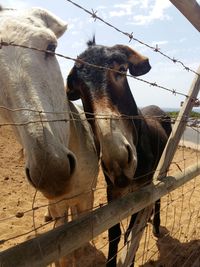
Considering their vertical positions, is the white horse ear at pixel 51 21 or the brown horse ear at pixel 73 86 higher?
the white horse ear at pixel 51 21

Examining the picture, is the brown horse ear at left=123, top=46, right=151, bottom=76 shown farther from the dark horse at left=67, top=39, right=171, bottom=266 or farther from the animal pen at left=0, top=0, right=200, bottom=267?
the animal pen at left=0, top=0, right=200, bottom=267

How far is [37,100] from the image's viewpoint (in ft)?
6.29

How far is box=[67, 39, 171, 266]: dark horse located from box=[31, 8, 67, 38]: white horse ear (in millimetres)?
347

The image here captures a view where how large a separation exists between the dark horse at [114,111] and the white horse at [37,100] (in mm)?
355

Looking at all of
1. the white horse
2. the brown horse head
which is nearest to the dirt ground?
the brown horse head

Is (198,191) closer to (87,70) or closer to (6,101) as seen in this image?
(87,70)

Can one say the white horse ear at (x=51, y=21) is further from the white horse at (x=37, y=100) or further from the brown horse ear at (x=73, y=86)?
the brown horse ear at (x=73, y=86)

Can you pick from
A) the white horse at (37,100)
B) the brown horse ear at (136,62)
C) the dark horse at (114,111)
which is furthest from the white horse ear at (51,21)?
the brown horse ear at (136,62)

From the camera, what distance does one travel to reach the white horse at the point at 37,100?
5.48 ft

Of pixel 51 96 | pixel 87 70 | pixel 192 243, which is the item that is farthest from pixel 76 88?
pixel 192 243

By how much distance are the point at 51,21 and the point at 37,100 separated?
1.15 meters

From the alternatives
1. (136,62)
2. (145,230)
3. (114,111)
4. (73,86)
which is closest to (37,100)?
(114,111)

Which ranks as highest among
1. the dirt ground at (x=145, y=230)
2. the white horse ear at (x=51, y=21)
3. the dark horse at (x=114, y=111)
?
the white horse ear at (x=51, y=21)

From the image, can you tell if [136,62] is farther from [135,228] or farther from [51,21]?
[135,228]
